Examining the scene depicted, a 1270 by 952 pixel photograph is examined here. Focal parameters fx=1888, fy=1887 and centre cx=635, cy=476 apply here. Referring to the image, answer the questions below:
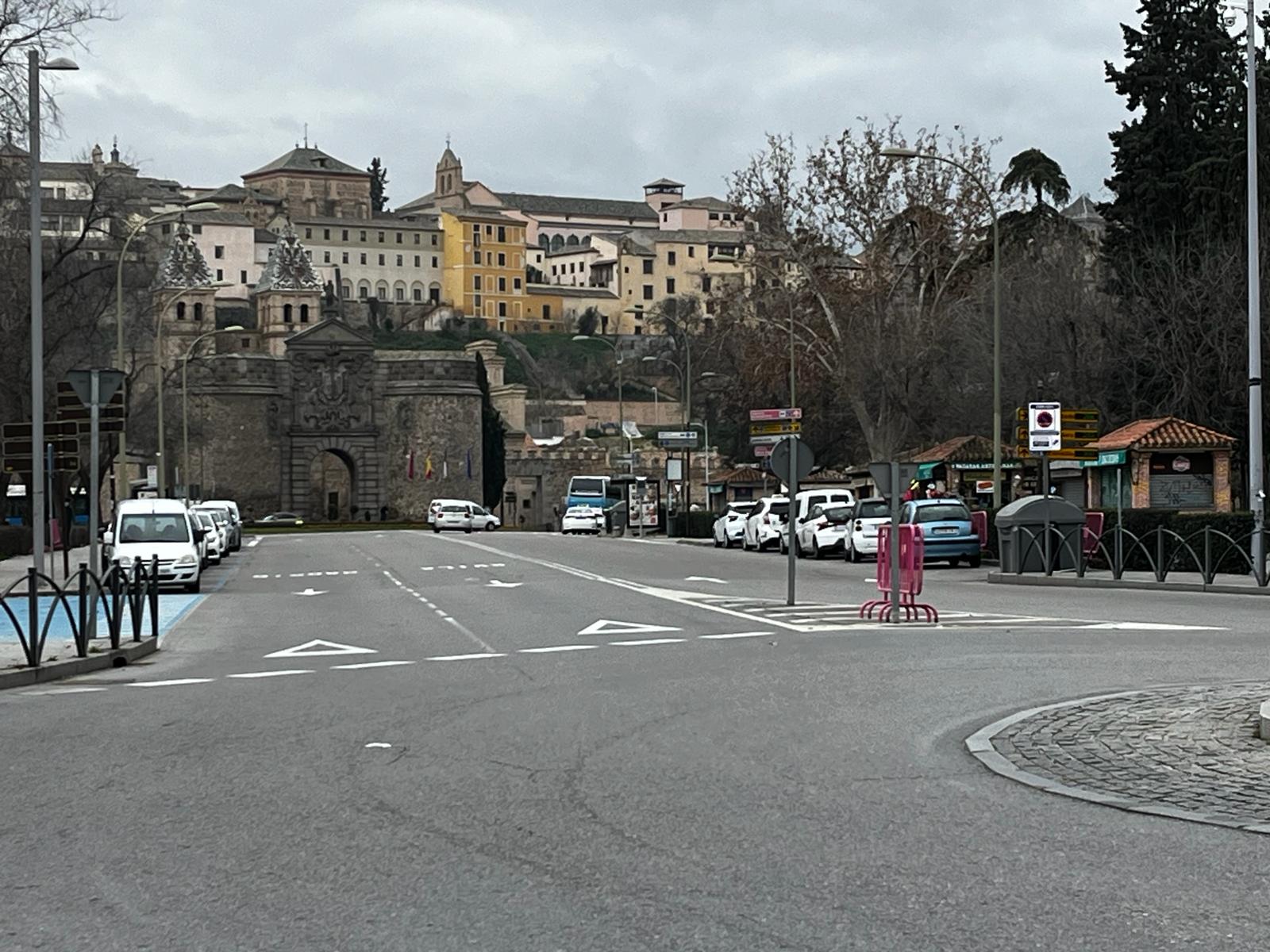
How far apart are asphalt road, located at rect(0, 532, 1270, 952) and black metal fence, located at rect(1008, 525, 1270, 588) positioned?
10193 millimetres

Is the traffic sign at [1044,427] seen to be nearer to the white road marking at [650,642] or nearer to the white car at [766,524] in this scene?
the white road marking at [650,642]

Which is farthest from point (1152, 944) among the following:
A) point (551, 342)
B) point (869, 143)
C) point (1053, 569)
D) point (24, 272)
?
point (551, 342)

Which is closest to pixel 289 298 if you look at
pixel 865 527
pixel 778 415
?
pixel 778 415

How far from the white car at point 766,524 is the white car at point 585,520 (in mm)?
29184

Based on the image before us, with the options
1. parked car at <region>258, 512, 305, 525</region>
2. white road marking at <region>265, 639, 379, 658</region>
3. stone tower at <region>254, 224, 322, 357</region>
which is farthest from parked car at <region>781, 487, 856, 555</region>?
stone tower at <region>254, 224, 322, 357</region>

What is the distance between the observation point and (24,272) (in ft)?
162

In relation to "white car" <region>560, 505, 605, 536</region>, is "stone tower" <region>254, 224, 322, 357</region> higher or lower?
higher

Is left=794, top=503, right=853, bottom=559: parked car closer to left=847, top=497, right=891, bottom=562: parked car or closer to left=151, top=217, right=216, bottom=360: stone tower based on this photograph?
left=847, top=497, right=891, bottom=562: parked car

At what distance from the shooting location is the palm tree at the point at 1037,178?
6669 cm

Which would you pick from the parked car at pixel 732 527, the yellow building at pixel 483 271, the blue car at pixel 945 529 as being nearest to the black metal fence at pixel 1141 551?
the blue car at pixel 945 529

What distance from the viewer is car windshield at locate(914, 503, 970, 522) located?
4228 centimetres

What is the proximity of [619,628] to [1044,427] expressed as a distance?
46.0ft

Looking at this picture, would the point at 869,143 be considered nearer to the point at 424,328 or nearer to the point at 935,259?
the point at 935,259

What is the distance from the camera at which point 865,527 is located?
46.5 metres
